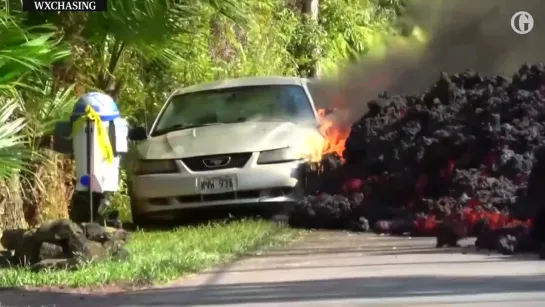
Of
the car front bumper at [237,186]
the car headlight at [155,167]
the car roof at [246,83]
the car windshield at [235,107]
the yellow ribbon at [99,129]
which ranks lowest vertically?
the car front bumper at [237,186]

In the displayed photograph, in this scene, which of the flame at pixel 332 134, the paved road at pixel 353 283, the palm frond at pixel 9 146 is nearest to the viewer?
the paved road at pixel 353 283

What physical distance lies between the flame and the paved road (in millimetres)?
2934

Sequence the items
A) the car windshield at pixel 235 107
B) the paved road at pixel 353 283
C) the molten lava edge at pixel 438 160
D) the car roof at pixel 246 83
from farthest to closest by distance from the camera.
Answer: the car roof at pixel 246 83, the car windshield at pixel 235 107, the molten lava edge at pixel 438 160, the paved road at pixel 353 283

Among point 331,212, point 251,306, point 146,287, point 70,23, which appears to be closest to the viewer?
point 251,306

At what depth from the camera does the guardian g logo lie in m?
12.2

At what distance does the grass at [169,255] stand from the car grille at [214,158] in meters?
0.49

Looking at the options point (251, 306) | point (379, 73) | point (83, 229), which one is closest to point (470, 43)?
point (379, 73)

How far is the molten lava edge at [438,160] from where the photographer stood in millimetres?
9750

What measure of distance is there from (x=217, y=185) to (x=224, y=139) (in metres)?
0.46

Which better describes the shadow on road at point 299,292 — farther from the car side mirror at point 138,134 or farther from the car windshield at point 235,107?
the car windshield at point 235,107

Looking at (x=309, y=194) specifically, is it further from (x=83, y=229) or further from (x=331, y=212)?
(x=83, y=229)

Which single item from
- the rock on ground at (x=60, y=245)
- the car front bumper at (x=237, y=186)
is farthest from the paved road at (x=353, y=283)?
the car front bumper at (x=237, y=186)

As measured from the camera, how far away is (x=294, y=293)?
6938mm

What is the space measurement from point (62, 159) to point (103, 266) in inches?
150
